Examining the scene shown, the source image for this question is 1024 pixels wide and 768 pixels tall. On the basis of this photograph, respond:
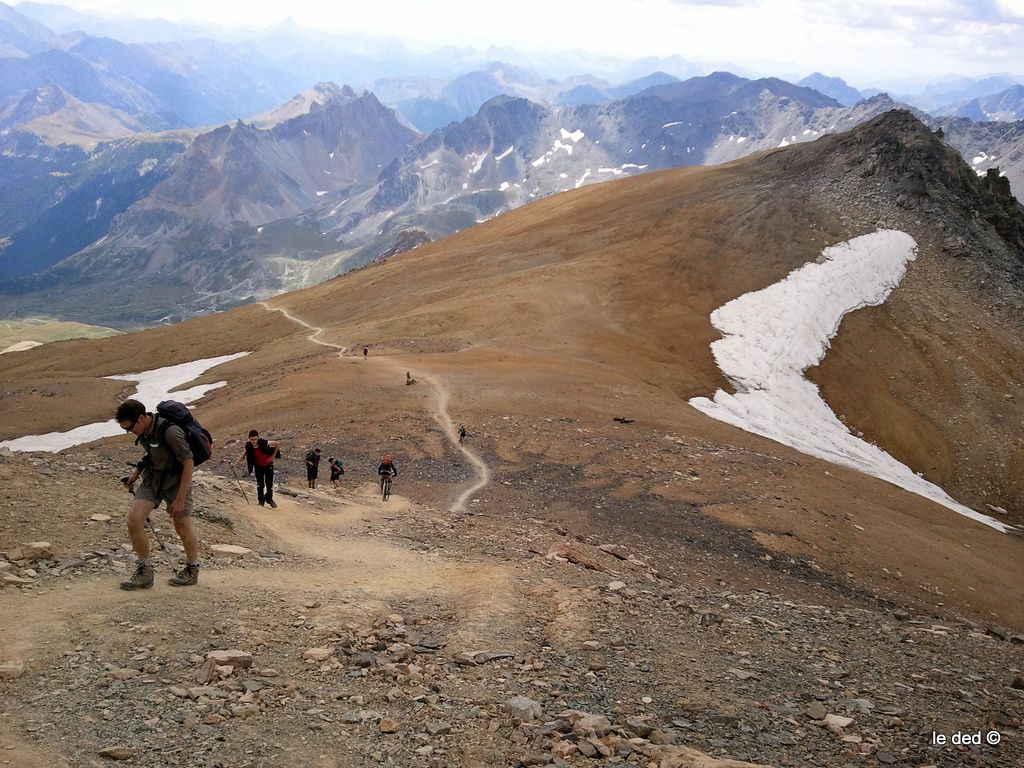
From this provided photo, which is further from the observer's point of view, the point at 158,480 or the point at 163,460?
the point at 158,480

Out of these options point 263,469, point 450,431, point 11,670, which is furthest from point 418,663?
point 450,431

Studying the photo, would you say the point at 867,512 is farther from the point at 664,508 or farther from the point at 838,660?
the point at 838,660

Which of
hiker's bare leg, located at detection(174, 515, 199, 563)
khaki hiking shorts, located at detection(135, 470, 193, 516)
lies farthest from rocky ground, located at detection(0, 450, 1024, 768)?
khaki hiking shorts, located at detection(135, 470, 193, 516)

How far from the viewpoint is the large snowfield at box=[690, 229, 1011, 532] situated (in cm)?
4475

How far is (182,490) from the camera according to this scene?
437 inches

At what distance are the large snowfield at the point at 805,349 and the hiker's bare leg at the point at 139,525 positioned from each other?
37987 millimetres

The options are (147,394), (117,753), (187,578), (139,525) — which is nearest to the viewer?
(117,753)

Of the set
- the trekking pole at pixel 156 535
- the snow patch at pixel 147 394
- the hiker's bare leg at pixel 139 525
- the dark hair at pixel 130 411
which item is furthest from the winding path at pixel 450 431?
the dark hair at pixel 130 411

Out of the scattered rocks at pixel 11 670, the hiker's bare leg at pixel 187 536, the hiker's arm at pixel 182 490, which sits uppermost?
the hiker's arm at pixel 182 490

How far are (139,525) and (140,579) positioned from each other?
0.92 metres

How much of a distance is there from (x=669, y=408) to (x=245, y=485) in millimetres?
25271

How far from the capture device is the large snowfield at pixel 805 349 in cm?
4475

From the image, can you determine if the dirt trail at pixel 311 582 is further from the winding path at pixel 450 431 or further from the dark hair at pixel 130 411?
the winding path at pixel 450 431

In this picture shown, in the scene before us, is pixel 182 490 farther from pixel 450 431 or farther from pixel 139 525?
pixel 450 431
